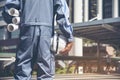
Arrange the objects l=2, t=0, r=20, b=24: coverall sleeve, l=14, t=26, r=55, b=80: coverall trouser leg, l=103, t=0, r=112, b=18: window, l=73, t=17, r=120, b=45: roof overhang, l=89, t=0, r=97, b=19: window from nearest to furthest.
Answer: l=14, t=26, r=55, b=80: coverall trouser leg → l=2, t=0, r=20, b=24: coverall sleeve → l=73, t=17, r=120, b=45: roof overhang → l=89, t=0, r=97, b=19: window → l=103, t=0, r=112, b=18: window

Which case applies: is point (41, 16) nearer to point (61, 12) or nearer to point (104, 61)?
point (61, 12)

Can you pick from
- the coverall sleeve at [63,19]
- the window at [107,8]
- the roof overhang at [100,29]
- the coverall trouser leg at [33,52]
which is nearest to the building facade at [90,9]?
the window at [107,8]

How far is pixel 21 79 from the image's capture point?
3068 millimetres

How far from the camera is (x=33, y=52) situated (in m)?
3.13

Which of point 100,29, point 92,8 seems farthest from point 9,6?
point 92,8

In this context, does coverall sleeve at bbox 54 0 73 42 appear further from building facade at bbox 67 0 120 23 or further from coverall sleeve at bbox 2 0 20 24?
building facade at bbox 67 0 120 23

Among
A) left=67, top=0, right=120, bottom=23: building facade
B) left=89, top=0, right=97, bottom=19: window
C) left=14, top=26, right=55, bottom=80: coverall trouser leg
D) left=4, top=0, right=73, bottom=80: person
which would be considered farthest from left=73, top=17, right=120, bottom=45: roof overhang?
left=89, top=0, right=97, bottom=19: window

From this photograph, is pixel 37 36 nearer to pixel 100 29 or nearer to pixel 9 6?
pixel 9 6

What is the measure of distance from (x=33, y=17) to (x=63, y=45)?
1.29ft

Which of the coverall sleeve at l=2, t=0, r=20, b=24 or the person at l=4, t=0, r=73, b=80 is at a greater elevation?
the coverall sleeve at l=2, t=0, r=20, b=24

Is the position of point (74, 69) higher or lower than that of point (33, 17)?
lower

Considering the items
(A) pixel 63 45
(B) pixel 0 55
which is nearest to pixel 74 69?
(B) pixel 0 55

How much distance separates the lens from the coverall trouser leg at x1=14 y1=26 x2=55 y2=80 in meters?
3.09

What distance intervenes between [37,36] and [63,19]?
308 millimetres
